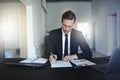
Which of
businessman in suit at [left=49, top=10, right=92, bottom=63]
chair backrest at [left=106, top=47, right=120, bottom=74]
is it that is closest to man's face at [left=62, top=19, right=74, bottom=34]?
businessman in suit at [left=49, top=10, right=92, bottom=63]

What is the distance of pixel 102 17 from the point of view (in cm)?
980

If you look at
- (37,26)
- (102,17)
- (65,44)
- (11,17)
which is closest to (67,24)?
(65,44)

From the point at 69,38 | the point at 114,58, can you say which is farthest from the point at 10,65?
the point at 114,58

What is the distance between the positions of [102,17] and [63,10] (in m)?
2.15

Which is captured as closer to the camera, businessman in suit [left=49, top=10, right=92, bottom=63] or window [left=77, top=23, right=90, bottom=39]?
businessman in suit [left=49, top=10, right=92, bottom=63]

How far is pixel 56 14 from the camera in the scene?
10680 millimetres

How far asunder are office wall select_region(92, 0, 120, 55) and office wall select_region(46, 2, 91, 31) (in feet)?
1.67

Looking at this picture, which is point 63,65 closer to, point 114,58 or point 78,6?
point 114,58

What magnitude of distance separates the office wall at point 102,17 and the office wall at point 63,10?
510mm

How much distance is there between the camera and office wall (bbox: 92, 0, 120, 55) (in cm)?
825

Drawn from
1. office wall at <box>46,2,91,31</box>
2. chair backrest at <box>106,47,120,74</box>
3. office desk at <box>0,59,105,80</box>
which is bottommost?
office desk at <box>0,59,105,80</box>

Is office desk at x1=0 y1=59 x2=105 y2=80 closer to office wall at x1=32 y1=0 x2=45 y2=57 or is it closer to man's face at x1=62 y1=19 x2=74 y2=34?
man's face at x1=62 y1=19 x2=74 y2=34

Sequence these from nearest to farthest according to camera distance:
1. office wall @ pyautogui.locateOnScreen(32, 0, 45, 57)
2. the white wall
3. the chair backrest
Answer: the chair backrest
office wall @ pyautogui.locateOnScreen(32, 0, 45, 57)
the white wall

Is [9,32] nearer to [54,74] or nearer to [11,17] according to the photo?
[11,17]
